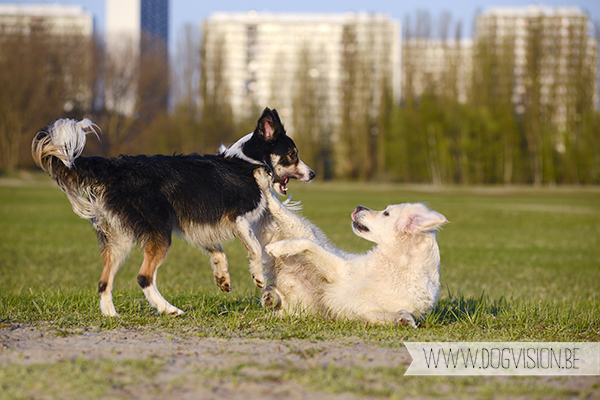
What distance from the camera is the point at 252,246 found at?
5.77 meters

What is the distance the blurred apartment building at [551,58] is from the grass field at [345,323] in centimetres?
4342

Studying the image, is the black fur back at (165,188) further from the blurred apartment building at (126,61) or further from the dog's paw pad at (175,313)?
the blurred apartment building at (126,61)

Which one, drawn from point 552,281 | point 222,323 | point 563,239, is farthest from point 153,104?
point 222,323

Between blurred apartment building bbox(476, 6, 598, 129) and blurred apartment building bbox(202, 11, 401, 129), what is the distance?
13906 mm

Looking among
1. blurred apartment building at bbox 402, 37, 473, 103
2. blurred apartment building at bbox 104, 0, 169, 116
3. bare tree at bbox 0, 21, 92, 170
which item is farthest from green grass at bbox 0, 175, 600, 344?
blurred apartment building at bbox 402, 37, 473, 103

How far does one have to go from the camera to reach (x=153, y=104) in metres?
69.2

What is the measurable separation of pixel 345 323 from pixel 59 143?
9.83ft

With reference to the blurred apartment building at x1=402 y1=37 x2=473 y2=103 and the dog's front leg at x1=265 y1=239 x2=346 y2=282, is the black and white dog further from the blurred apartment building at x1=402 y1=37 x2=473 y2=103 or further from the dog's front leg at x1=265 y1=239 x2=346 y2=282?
the blurred apartment building at x1=402 y1=37 x2=473 y2=103

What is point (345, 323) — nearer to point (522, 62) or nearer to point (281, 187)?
point (281, 187)

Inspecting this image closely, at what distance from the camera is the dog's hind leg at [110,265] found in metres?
5.42

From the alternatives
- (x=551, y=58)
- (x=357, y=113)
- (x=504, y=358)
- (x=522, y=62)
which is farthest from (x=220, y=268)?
(x=551, y=58)

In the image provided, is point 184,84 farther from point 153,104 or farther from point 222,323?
point 222,323

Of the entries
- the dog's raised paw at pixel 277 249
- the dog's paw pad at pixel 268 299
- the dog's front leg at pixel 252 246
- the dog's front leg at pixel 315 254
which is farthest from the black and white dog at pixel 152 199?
the dog's front leg at pixel 315 254

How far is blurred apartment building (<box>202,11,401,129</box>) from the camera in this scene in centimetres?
7462
